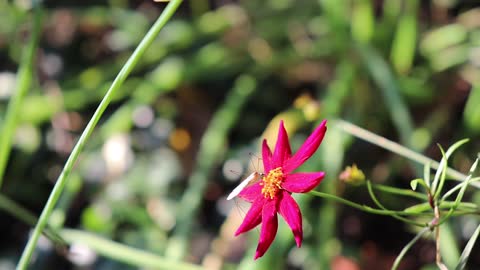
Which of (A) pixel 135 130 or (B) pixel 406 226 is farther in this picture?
(A) pixel 135 130

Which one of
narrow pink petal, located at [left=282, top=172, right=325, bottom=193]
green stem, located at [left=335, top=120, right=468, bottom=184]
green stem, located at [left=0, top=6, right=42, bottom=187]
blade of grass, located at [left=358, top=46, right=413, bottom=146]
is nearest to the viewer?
narrow pink petal, located at [left=282, top=172, right=325, bottom=193]

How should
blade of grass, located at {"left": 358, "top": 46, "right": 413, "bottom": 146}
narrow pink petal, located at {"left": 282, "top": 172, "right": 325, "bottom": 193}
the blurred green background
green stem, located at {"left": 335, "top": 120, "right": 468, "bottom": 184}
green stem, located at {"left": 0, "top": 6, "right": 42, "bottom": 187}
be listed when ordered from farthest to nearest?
the blurred green background, blade of grass, located at {"left": 358, "top": 46, "right": 413, "bottom": 146}, green stem, located at {"left": 0, "top": 6, "right": 42, "bottom": 187}, green stem, located at {"left": 335, "top": 120, "right": 468, "bottom": 184}, narrow pink petal, located at {"left": 282, "top": 172, "right": 325, "bottom": 193}

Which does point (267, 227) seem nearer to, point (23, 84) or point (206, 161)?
point (23, 84)

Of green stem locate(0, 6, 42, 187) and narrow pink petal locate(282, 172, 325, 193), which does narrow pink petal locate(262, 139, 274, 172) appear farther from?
green stem locate(0, 6, 42, 187)

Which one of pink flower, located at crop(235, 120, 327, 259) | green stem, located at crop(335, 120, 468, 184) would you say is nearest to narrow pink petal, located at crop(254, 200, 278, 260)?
pink flower, located at crop(235, 120, 327, 259)

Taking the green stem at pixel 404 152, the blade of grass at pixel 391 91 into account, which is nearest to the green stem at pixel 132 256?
the green stem at pixel 404 152

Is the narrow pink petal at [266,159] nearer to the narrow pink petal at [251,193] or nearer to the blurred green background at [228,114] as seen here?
the narrow pink petal at [251,193]

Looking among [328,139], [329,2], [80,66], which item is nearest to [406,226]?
[328,139]

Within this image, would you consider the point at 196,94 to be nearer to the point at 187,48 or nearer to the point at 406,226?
the point at 187,48
